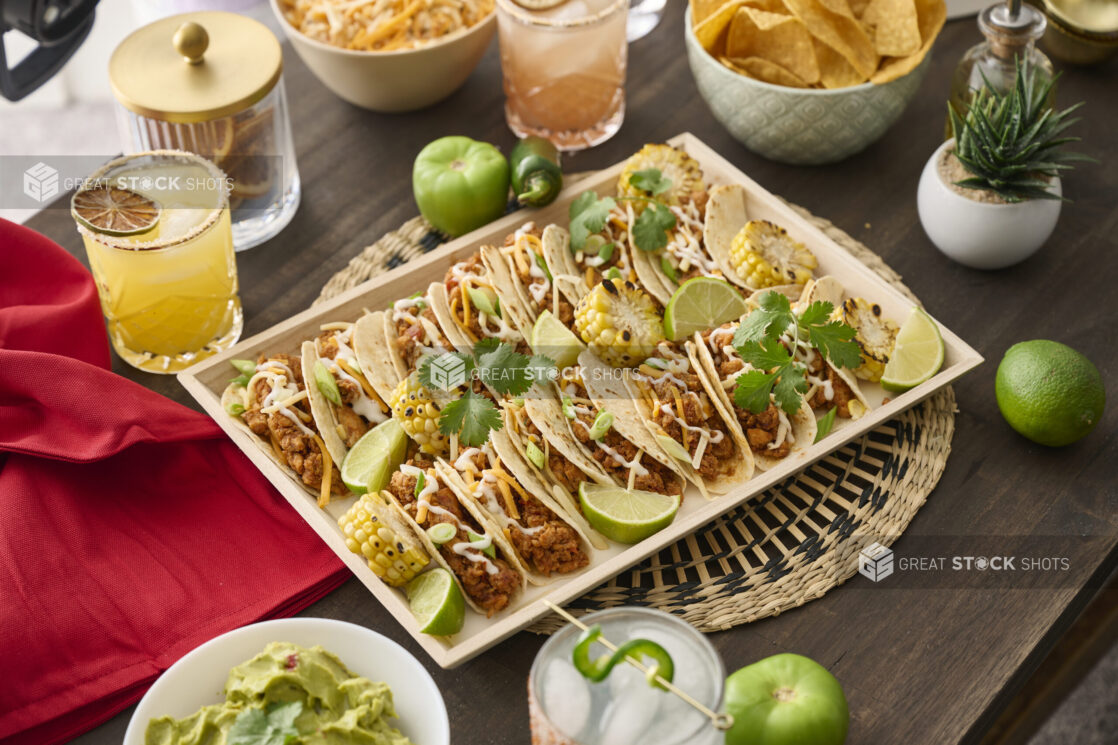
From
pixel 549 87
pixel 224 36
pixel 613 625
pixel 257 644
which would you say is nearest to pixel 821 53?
pixel 549 87

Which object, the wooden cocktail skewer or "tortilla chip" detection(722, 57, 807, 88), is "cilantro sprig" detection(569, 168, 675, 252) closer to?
"tortilla chip" detection(722, 57, 807, 88)

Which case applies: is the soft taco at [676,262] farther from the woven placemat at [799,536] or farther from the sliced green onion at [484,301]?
the woven placemat at [799,536]

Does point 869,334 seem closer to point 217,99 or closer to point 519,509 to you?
point 519,509

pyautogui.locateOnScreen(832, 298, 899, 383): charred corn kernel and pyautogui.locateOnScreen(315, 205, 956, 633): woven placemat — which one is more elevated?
pyautogui.locateOnScreen(832, 298, 899, 383): charred corn kernel

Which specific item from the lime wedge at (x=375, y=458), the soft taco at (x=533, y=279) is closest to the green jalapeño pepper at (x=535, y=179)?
the soft taco at (x=533, y=279)

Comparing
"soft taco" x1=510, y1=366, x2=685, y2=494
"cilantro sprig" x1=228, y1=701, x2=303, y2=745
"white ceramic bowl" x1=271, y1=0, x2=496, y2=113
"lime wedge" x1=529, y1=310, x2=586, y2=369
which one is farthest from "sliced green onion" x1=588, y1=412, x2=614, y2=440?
"white ceramic bowl" x1=271, y1=0, x2=496, y2=113

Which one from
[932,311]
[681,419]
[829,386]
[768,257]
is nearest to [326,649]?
[681,419]
